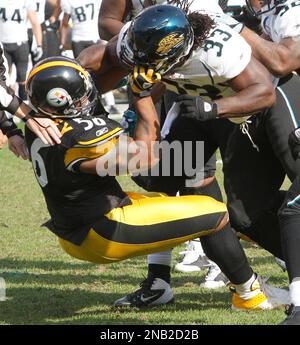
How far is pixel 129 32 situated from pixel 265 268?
215 centimetres

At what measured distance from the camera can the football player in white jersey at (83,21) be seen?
12812mm

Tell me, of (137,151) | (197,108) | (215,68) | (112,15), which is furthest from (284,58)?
(112,15)

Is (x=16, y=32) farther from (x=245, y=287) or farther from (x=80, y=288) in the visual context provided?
(x=245, y=287)

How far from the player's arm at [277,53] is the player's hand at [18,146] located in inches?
48.3

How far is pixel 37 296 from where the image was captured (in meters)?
5.41

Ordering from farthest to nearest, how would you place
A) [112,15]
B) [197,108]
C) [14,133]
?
1. [112,15]
2. [14,133]
3. [197,108]

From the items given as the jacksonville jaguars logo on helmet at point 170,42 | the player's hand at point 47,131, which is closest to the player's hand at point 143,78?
the jacksonville jaguars logo on helmet at point 170,42

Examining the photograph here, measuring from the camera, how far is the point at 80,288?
18.5 feet

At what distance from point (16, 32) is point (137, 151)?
8078mm

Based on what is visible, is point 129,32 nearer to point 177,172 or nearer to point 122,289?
point 177,172

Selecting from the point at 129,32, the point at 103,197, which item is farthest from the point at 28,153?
the point at 129,32

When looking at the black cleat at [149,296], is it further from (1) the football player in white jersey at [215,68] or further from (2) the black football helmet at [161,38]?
(2) the black football helmet at [161,38]

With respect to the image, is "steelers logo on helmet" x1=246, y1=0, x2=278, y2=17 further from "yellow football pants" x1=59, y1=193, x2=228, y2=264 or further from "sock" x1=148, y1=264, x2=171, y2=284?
"sock" x1=148, y1=264, x2=171, y2=284
